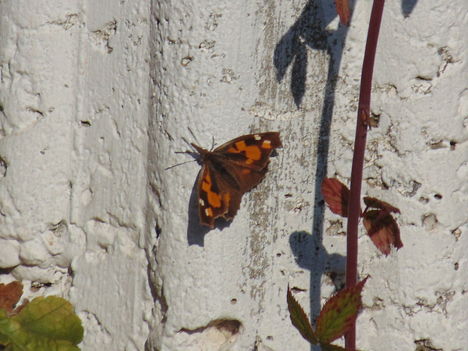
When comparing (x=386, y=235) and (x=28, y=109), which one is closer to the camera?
(x=386, y=235)

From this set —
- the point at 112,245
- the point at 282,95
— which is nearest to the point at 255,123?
the point at 282,95

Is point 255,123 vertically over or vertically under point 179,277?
over

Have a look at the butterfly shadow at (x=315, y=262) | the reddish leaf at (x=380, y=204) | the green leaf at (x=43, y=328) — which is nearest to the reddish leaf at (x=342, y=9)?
the reddish leaf at (x=380, y=204)

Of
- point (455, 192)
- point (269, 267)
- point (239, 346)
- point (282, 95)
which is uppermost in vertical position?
point (282, 95)

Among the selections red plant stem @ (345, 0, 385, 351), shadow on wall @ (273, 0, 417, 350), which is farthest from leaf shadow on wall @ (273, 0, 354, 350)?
red plant stem @ (345, 0, 385, 351)

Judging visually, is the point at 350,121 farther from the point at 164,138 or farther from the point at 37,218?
the point at 37,218

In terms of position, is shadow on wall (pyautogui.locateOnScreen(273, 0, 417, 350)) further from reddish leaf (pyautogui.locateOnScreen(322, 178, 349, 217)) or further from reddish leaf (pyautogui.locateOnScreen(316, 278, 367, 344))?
reddish leaf (pyautogui.locateOnScreen(316, 278, 367, 344))
